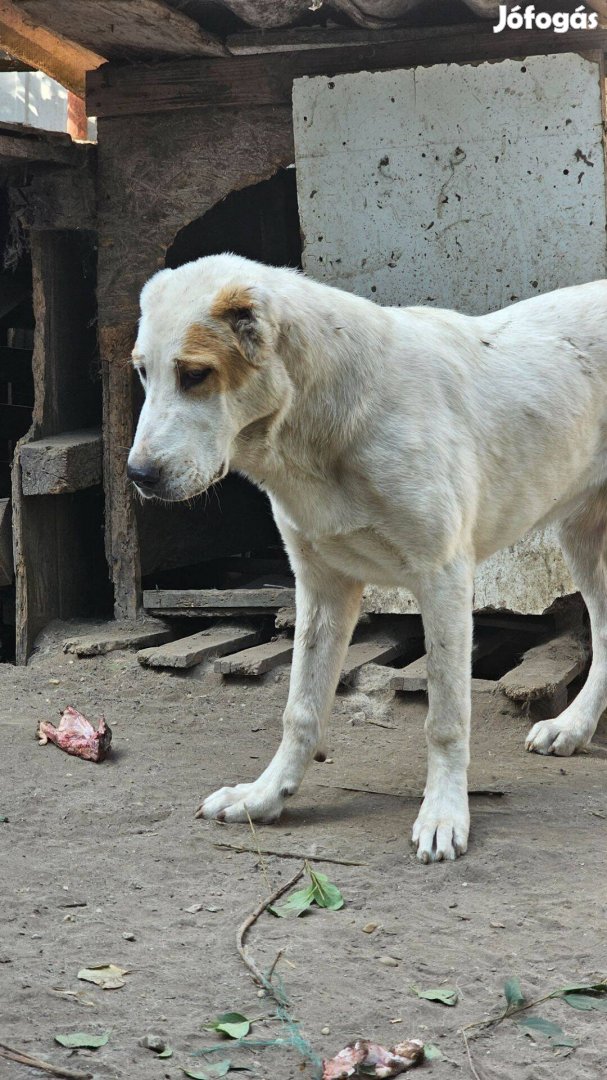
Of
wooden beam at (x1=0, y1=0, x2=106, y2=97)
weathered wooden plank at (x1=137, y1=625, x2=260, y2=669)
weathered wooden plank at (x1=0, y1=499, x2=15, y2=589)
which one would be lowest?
weathered wooden plank at (x1=137, y1=625, x2=260, y2=669)

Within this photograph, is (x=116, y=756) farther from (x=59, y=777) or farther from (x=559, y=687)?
(x=559, y=687)

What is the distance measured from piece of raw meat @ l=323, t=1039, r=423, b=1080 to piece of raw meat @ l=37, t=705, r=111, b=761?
2.13m

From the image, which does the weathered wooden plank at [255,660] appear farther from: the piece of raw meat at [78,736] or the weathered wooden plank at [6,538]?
the weathered wooden plank at [6,538]

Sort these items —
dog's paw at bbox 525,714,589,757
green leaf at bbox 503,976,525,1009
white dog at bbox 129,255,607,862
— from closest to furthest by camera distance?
green leaf at bbox 503,976,525,1009 < white dog at bbox 129,255,607,862 < dog's paw at bbox 525,714,589,757

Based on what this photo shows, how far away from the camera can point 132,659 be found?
18.0 feet

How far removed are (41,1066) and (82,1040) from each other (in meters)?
0.15

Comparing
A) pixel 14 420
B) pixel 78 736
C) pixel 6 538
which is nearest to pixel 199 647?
pixel 78 736

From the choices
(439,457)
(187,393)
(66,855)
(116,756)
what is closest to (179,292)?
(187,393)

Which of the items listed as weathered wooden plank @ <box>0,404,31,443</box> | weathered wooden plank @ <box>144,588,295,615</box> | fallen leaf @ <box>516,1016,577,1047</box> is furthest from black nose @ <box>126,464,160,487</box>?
weathered wooden plank @ <box>0,404,31,443</box>

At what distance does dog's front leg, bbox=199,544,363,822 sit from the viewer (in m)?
3.66

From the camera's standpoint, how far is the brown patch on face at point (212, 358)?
9.75 feet

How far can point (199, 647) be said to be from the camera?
5.42 meters

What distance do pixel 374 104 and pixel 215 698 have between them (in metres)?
2.85

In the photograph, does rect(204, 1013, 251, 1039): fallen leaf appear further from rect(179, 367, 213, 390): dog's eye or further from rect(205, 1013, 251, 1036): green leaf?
rect(179, 367, 213, 390): dog's eye
